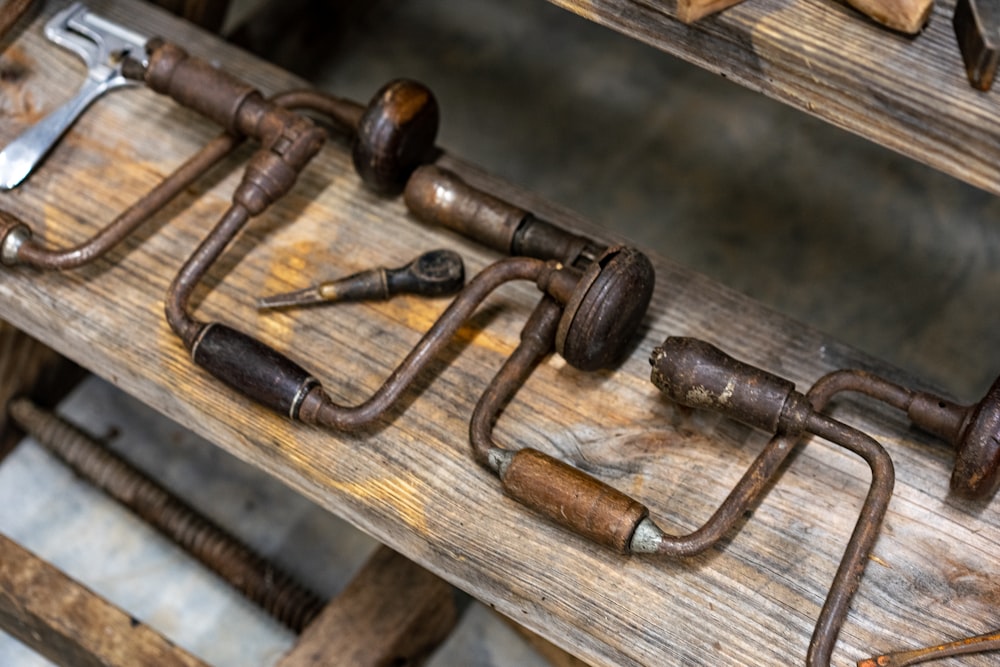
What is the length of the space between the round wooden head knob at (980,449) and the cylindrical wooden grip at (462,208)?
0.60 metres

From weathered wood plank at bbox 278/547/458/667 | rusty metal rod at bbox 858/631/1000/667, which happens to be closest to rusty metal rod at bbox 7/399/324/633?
weathered wood plank at bbox 278/547/458/667

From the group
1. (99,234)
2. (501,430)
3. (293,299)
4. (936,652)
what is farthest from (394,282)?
(936,652)

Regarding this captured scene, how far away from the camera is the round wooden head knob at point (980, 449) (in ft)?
4.20

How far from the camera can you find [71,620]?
1711 mm

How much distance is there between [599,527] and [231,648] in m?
0.93

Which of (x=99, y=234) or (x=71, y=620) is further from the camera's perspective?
(x=71, y=620)

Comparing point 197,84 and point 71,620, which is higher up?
point 197,84

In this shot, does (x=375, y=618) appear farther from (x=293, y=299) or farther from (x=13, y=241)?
(x=13, y=241)

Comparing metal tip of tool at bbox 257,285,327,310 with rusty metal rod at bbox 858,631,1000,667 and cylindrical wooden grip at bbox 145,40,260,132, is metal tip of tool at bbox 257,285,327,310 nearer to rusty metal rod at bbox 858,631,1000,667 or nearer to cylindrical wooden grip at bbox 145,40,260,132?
cylindrical wooden grip at bbox 145,40,260,132

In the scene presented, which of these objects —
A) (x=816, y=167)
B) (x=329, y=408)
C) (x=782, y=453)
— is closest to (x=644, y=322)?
(x=782, y=453)

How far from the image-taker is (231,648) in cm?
200

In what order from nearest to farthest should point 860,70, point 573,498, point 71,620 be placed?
point 860,70 → point 573,498 → point 71,620

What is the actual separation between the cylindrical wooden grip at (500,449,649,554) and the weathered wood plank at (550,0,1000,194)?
0.46 metres

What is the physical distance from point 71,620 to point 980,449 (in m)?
1.22
